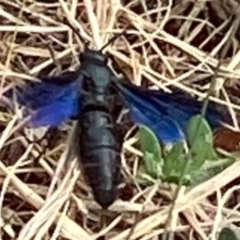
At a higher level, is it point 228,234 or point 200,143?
point 200,143

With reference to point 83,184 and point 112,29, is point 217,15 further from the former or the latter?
point 83,184

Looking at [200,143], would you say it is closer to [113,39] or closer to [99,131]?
[99,131]

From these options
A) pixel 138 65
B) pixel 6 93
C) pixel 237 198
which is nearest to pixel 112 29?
pixel 138 65

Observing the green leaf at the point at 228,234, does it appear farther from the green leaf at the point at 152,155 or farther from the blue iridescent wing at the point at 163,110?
the blue iridescent wing at the point at 163,110

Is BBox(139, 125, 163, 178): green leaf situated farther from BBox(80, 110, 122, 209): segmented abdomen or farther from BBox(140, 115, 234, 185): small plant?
BBox(80, 110, 122, 209): segmented abdomen

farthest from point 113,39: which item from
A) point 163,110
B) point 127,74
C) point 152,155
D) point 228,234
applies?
point 228,234

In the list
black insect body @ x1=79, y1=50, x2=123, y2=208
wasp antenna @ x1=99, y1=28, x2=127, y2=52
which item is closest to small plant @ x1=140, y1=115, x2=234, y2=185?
black insect body @ x1=79, y1=50, x2=123, y2=208

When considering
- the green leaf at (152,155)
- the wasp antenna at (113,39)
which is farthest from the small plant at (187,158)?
the wasp antenna at (113,39)

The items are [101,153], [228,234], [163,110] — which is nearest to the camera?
[228,234]
